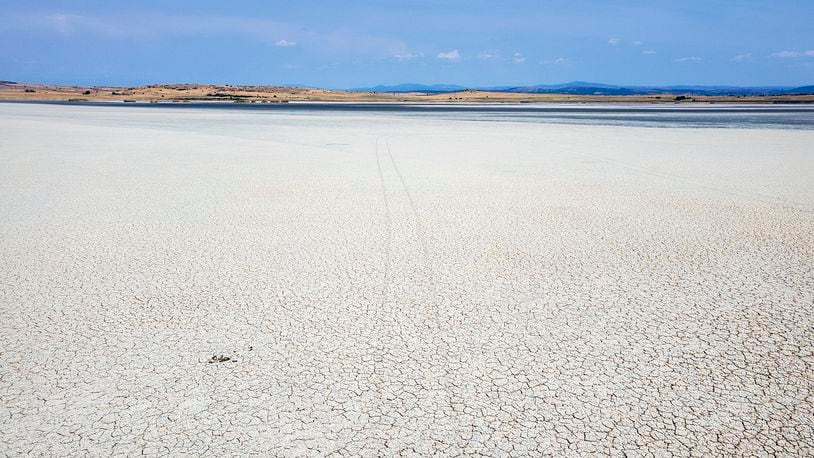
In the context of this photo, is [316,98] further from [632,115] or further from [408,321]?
[408,321]

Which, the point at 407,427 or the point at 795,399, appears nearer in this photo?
the point at 407,427

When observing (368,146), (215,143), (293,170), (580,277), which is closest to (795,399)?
(580,277)

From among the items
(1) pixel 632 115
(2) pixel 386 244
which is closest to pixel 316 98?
(1) pixel 632 115

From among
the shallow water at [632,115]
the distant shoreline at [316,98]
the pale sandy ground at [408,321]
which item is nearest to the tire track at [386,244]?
the pale sandy ground at [408,321]

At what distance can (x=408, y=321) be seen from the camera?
13.5 feet

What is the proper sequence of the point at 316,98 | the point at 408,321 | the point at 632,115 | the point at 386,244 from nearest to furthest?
the point at 408,321 < the point at 386,244 < the point at 632,115 < the point at 316,98

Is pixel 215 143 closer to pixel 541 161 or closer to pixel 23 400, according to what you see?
pixel 541 161

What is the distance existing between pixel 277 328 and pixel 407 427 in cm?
151

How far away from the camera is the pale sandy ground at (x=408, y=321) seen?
2.86 metres

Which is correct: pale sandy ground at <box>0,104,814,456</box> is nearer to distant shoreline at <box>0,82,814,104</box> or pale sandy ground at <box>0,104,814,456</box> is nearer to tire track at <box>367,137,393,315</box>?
tire track at <box>367,137,393,315</box>

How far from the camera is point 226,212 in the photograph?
7.84 metres

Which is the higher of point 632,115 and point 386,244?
point 632,115

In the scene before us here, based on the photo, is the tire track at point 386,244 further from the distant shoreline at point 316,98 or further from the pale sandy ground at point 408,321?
the distant shoreline at point 316,98

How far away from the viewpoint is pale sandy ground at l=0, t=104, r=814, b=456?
286 cm
